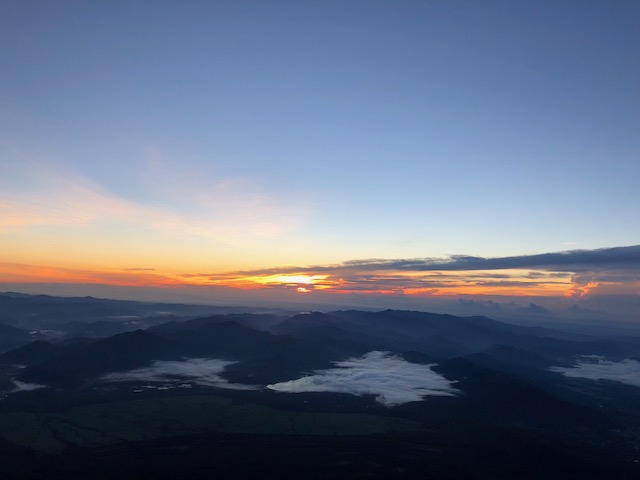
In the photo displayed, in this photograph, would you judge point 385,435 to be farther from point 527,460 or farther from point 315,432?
point 527,460

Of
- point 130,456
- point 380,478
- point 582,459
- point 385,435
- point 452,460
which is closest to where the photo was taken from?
point 380,478

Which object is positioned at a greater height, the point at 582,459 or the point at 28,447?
the point at 28,447

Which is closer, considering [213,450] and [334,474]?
[334,474]

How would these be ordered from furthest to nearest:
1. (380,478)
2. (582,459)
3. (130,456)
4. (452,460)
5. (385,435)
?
(385,435) → (582,459) → (452,460) → (130,456) → (380,478)

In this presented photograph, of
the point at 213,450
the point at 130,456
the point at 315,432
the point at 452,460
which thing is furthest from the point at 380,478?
the point at 130,456

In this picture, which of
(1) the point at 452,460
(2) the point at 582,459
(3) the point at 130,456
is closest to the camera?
(3) the point at 130,456

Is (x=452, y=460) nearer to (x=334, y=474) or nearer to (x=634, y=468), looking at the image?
(x=334, y=474)

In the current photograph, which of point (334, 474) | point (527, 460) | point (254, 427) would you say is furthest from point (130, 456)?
point (527, 460)

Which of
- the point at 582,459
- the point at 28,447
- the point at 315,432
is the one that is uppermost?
the point at 28,447

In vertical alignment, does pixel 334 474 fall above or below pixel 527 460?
above
